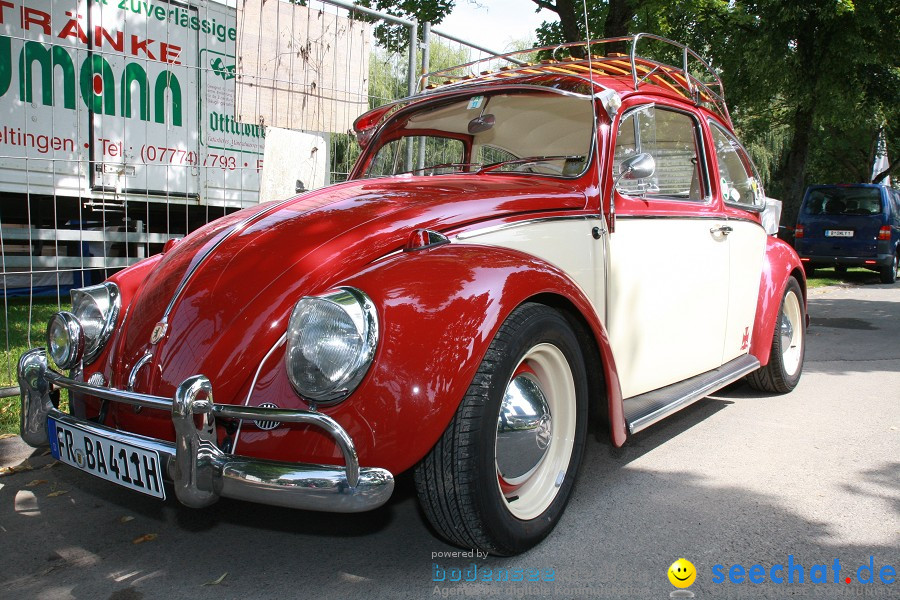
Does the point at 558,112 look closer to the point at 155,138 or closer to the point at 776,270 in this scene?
the point at 776,270

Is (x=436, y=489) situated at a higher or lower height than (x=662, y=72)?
lower

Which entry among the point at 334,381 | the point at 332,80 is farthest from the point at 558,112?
the point at 332,80

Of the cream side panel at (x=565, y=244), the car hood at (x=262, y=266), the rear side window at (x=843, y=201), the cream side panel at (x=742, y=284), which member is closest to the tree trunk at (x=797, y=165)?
the rear side window at (x=843, y=201)

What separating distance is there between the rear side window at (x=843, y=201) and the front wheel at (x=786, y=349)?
9.98 meters

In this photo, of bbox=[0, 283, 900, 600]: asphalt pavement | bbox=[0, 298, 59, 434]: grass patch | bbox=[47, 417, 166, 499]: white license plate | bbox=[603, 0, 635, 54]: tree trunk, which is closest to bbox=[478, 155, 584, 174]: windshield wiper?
bbox=[0, 283, 900, 600]: asphalt pavement

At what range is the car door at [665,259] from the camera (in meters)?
3.20

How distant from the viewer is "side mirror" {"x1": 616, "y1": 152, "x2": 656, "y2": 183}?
9.86ft

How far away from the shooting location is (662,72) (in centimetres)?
425

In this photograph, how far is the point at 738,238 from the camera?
13.6 ft

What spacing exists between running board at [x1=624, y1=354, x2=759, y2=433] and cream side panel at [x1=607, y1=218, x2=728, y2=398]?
0.04 meters

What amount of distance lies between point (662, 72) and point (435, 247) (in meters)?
2.48

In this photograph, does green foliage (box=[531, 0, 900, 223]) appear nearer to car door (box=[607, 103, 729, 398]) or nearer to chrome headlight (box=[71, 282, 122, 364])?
car door (box=[607, 103, 729, 398])

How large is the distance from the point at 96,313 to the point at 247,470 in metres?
1.18

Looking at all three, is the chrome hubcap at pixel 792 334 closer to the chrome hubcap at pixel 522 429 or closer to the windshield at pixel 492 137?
the windshield at pixel 492 137
